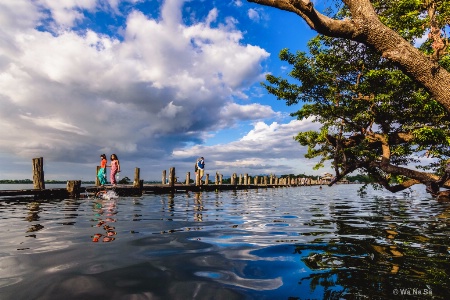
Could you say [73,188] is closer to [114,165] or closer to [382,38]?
[114,165]

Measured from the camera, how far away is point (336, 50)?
14562 mm

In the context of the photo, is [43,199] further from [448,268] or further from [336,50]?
[336,50]

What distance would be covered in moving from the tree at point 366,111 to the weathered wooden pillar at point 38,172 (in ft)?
43.4

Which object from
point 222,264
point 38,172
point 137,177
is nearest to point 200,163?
point 137,177

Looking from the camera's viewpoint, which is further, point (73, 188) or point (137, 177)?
point (137, 177)

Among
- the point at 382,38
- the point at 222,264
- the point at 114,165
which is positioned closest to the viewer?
the point at 222,264

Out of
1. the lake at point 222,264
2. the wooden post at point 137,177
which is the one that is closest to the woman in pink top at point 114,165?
the wooden post at point 137,177

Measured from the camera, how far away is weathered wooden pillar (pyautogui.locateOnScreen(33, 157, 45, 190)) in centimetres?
1289

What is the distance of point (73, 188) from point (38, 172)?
1.82 meters

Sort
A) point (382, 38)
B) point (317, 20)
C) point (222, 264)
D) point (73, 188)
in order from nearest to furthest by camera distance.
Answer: point (222, 264) → point (317, 20) → point (382, 38) → point (73, 188)

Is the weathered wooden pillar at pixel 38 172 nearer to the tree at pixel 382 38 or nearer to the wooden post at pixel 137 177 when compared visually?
the wooden post at pixel 137 177

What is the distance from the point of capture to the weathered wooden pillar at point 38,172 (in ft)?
42.3

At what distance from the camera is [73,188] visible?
46.0 ft

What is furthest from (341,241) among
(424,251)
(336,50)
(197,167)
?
(197,167)
